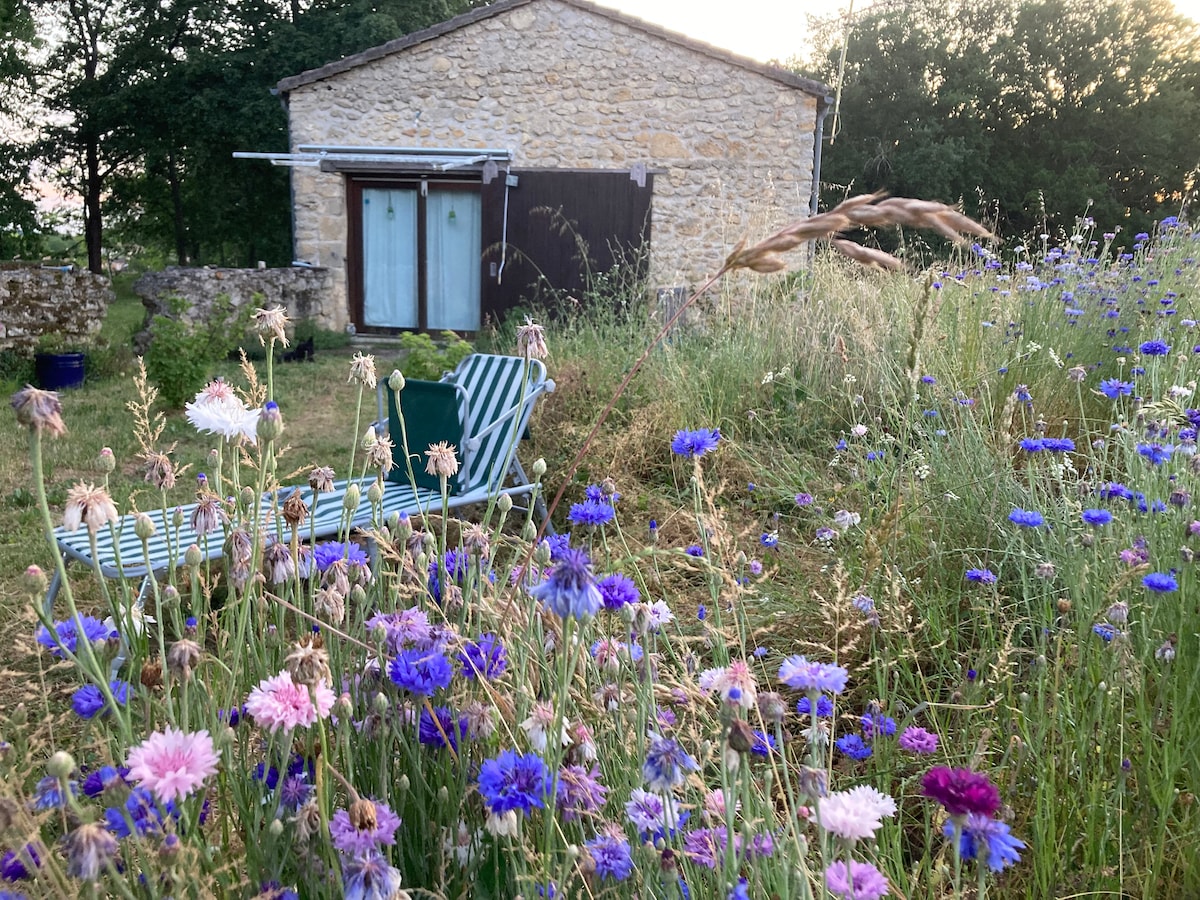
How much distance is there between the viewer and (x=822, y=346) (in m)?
4.34

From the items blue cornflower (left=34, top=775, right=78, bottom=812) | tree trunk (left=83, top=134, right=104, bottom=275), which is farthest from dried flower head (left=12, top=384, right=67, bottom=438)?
tree trunk (left=83, top=134, right=104, bottom=275)

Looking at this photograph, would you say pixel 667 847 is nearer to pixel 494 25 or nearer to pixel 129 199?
pixel 494 25

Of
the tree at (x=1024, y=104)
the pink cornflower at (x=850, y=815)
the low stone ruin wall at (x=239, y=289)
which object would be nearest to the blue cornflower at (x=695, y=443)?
the pink cornflower at (x=850, y=815)

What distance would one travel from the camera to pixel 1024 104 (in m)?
21.0

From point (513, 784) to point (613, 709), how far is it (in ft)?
1.14

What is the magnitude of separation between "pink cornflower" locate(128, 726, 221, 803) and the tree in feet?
66.9

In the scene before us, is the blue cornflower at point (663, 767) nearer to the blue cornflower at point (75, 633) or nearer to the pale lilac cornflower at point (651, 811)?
the pale lilac cornflower at point (651, 811)

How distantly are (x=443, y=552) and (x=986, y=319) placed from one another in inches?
139

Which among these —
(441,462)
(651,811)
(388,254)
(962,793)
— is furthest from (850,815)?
(388,254)

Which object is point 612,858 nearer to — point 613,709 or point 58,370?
point 613,709

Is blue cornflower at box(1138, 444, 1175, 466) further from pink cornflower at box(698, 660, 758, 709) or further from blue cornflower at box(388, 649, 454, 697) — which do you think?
blue cornflower at box(388, 649, 454, 697)

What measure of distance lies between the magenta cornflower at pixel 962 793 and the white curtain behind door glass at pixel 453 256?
1026 cm

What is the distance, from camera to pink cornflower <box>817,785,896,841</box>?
0.73m

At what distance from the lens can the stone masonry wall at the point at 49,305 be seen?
24.4 feet
